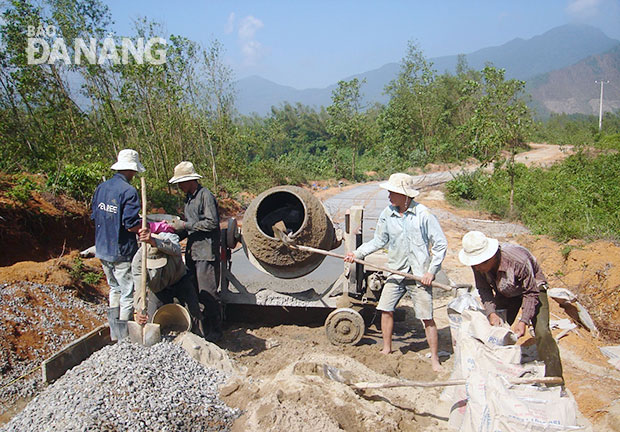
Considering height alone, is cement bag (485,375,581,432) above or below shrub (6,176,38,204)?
below

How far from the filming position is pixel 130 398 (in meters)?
2.96

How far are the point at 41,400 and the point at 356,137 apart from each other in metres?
22.6

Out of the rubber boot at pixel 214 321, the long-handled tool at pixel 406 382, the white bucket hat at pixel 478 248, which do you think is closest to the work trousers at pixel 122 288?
the rubber boot at pixel 214 321

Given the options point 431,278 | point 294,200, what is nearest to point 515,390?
point 431,278

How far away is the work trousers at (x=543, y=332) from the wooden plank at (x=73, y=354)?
10.8ft

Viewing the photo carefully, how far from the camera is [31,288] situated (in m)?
4.95

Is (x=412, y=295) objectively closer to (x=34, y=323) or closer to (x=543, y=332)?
(x=543, y=332)

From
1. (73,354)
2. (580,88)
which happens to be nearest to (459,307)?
(73,354)

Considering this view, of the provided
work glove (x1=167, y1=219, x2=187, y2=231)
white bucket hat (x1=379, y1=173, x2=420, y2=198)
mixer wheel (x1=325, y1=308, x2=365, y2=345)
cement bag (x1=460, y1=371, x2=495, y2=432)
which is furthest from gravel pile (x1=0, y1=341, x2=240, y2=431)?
white bucket hat (x1=379, y1=173, x2=420, y2=198)

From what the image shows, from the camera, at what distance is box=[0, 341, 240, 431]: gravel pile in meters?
2.81

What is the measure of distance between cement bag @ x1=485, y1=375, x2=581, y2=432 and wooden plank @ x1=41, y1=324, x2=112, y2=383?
3.07 metres

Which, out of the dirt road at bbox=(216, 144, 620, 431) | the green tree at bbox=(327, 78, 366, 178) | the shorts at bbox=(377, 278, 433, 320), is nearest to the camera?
the dirt road at bbox=(216, 144, 620, 431)

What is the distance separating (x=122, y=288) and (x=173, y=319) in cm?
53

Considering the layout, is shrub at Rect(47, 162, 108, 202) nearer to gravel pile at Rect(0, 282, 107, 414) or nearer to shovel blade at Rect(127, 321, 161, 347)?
gravel pile at Rect(0, 282, 107, 414)
